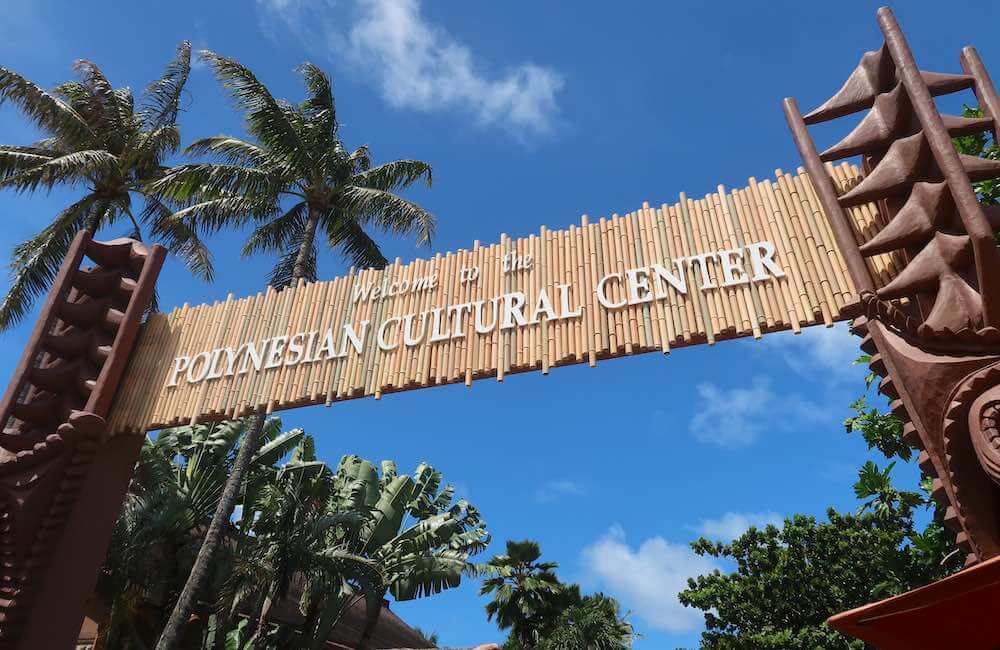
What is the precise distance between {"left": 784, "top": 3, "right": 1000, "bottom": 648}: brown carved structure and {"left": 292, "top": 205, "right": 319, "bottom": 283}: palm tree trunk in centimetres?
1290

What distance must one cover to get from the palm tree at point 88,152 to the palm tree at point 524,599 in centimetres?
1530

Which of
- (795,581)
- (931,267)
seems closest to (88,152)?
(931,267)

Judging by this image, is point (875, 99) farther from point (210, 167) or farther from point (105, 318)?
point (210, 167)

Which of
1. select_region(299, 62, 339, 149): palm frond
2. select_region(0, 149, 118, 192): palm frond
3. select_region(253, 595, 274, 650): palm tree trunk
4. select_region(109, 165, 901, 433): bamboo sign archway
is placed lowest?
select_region(253, 595, 274, 650): palm tree trunk

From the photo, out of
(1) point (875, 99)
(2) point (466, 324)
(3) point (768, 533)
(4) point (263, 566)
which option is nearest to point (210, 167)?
(4) point (263, 566)

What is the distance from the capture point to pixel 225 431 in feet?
64.1

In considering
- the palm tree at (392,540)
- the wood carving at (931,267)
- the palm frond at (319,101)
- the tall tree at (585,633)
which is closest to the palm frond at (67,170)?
the palm frond at (319,101)

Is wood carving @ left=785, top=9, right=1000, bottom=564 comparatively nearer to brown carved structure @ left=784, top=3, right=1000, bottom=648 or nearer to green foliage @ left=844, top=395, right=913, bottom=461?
brown carved structure @ left=784, top=3, right=1000, bottom=648

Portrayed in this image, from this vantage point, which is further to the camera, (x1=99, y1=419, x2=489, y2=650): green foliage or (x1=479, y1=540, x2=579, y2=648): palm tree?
(x1=479, y1=540, x2=579, y2=648): palm tree

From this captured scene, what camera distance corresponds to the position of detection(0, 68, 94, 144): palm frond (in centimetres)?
1539

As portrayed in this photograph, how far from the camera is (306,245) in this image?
17609 mm

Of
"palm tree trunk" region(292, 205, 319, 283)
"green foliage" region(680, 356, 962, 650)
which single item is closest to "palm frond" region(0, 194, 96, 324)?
"palm tree trunk" region(292, 205, 319, 283)

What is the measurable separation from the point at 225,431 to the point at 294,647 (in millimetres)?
5949

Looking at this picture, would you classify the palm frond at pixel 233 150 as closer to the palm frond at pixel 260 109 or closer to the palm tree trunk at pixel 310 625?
the palm frond at pixel 260 109
